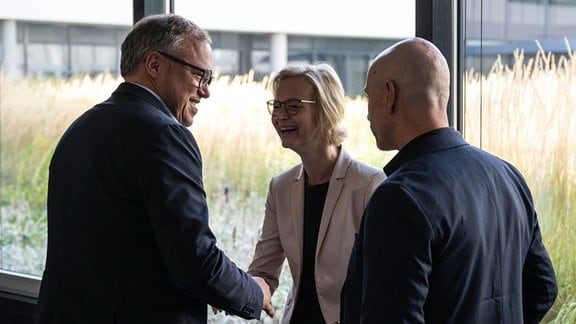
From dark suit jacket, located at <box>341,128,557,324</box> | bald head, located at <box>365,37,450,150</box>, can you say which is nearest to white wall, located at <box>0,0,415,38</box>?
bald head, located at <box>365,37,450,150</box>

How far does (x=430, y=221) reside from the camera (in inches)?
79.7

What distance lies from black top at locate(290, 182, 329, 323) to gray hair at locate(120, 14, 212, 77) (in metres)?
0.74

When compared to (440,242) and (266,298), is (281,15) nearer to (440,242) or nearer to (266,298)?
(266,298)

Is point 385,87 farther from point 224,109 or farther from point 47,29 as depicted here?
point 47,29

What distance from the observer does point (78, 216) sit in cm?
278

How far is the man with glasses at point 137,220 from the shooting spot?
8.72 feet

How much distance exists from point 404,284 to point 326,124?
1422 millimetres

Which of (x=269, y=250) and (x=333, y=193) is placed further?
(x=269, y=250)

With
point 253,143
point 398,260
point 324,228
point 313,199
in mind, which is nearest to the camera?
point 398,260

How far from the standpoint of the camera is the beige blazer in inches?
124

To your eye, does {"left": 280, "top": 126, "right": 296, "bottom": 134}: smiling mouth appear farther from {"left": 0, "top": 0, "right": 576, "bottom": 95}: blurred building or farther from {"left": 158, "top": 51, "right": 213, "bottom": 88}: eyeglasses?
{"left": 0, "top": 0, "right": 576, "bottom": 95}: blurred building

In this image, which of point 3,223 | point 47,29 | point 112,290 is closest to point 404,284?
point 112,290

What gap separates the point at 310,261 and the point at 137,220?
75cm

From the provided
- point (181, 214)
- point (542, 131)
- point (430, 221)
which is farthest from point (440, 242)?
point (542, 131)
